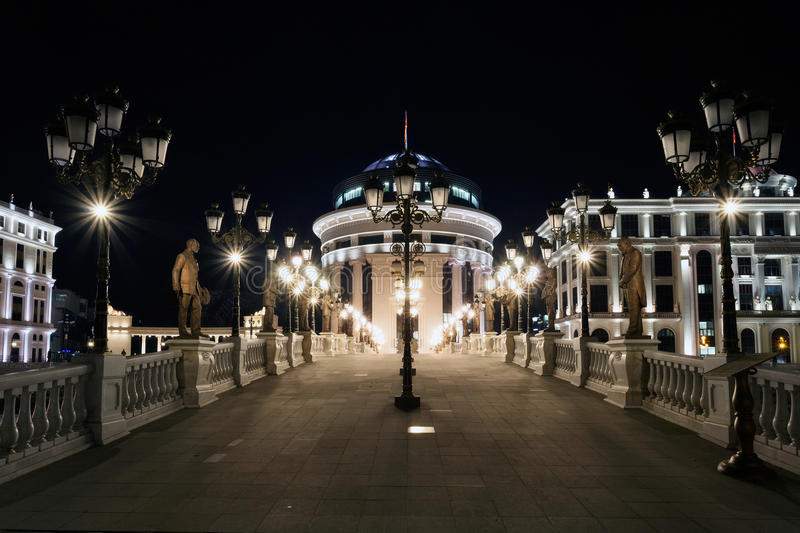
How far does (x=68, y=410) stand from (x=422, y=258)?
7931 cm

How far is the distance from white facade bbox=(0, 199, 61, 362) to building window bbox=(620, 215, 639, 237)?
73882 mm

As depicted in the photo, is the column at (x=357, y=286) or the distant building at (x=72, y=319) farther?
the distant building at (x=72, y=319)

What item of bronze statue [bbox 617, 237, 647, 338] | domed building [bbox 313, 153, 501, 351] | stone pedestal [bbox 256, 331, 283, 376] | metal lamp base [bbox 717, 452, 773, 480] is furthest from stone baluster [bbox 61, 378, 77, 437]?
domed building [bbox 313, 153, 501, 351]

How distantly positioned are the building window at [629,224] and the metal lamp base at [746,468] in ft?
229

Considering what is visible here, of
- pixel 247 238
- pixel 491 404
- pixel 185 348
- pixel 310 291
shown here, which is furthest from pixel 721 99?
pixel 310 291

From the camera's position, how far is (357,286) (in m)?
86.4

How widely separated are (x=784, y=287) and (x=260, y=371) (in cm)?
7313

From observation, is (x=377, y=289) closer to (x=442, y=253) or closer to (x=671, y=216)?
(x=442, y=253)

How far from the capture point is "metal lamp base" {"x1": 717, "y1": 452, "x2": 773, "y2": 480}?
650 centimetres

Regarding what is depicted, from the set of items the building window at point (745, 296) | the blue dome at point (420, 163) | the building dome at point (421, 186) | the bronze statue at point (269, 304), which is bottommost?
the bronze statue at point (269, 304)

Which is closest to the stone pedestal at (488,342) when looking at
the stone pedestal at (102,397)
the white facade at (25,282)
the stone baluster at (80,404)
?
the stone pedestal at (102,397)

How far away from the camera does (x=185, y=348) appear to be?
12000 millimetres

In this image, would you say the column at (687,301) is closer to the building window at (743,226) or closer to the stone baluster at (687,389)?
the building window at (743,226)

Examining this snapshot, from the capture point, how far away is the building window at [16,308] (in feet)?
230
